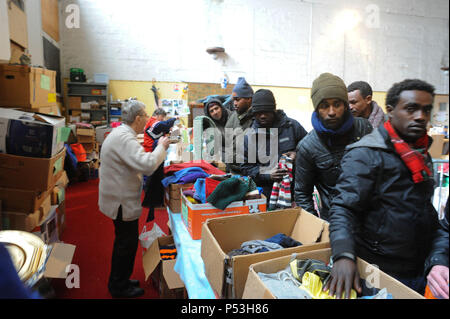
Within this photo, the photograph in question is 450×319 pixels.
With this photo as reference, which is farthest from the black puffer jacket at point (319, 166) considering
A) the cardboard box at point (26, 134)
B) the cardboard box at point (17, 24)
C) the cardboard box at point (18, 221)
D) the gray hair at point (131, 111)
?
the cardboard box at point (17, 24)

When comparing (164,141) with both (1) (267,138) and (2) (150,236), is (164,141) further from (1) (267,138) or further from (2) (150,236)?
(2) (150,236)

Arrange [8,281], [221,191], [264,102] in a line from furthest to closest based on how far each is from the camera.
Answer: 1. [264,102]
2. [221,191]
3. [8,281]

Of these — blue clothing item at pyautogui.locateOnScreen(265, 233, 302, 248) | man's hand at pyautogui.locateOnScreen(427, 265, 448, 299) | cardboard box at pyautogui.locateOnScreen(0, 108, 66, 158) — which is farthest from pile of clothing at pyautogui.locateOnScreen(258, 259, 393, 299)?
cardboard box at pyautogui.locateOnScreen(0, 108, 66, 158)

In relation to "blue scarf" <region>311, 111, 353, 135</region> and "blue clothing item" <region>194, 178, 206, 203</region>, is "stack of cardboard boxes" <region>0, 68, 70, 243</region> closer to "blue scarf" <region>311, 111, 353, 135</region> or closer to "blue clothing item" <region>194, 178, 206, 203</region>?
"blue clothing item" <region>194, 178, 206, 203</region>

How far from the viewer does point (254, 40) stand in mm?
8875

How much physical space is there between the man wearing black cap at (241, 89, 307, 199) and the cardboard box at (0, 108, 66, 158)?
169 cm

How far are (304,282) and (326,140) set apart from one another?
0.84m

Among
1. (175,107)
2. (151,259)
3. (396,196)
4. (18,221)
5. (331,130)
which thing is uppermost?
(175,107)

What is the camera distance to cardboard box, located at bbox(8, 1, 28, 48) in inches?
119

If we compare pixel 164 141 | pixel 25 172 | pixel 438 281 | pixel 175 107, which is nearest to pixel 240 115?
pixel 164 141

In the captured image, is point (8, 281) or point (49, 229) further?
point (49, 229)

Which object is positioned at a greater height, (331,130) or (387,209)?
(331,130)
